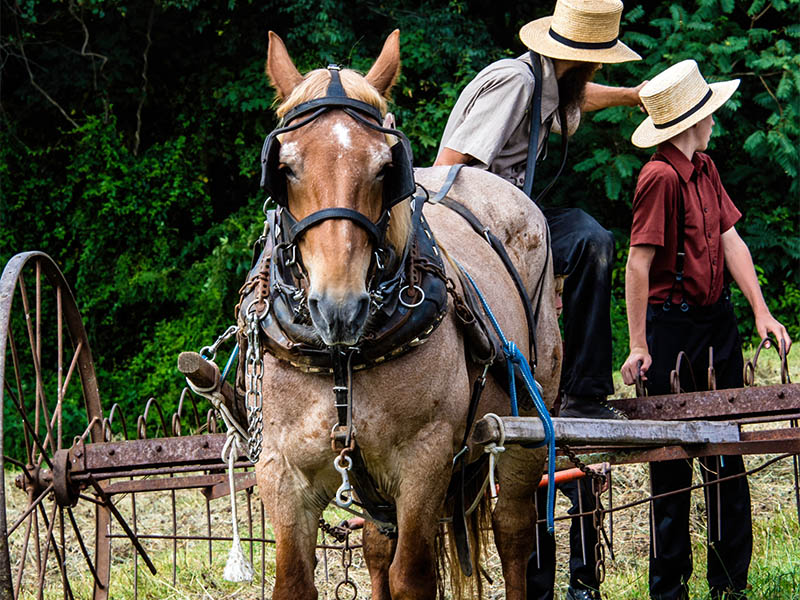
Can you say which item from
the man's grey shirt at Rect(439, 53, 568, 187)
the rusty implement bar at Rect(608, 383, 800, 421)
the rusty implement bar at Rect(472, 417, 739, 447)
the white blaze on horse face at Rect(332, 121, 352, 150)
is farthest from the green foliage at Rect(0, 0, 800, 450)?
the white blaze on horse face at Rect(332, 121, 352, 150)

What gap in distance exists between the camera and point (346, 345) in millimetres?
2545

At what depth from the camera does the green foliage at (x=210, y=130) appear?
9203mm

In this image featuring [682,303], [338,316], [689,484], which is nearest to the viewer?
[338,316]

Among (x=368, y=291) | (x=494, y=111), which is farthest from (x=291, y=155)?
(x=494, y=111)

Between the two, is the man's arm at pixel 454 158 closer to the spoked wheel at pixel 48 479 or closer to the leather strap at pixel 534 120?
the leather strap at pixel 534 120

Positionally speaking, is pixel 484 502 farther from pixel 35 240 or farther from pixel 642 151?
pixel 35 240

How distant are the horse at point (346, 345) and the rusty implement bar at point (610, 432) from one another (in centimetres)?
14

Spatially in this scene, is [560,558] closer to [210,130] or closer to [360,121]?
[360,121]

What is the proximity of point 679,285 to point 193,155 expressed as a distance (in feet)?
27.1

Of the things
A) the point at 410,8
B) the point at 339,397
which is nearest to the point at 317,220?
the point at 339,397

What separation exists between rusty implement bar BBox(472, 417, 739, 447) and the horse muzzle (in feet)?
2.06

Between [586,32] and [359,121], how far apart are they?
2279 mm

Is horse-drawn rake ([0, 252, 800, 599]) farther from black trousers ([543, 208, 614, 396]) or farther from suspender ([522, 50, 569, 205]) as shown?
suspender ([522, 50, 569, 205])

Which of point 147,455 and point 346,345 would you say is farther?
point 147,455
